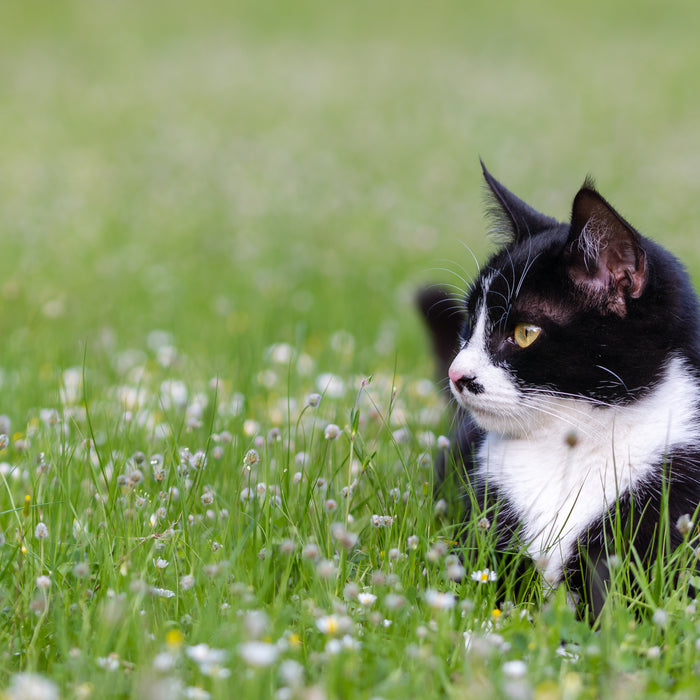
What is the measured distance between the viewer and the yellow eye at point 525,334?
2533 millimetres

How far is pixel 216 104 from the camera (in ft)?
47.9

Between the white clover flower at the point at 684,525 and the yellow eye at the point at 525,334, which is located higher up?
the yellow eye at the point at 525,334

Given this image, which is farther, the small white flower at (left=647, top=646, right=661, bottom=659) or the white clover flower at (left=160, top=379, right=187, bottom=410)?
the white clover flower at (left=160, top=379, right=187, bottom=410)

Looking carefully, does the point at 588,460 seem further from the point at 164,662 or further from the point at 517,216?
the point at 164,662

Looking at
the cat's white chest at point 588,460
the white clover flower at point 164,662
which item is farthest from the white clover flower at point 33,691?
the cat's white chest at point 588,460

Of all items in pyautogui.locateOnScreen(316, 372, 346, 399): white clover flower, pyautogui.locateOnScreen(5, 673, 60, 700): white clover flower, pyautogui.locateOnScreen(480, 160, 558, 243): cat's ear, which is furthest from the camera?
pyautogui.locateOnScreen(316, 372, 346, 399): white clover flower

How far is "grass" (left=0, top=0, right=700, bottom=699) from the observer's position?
1.77 m

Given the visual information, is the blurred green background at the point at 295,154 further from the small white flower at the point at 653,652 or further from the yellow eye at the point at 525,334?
the small white flower at the point at 653,652

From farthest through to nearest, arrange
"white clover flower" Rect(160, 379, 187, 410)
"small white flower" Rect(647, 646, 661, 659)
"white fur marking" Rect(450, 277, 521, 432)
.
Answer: "white clover flower" Rect(160, 379, 187, 410) → "white fur marking" Rect(450, 277, 521, 432) → "small white flower" Rect(647, 646, 661, 659)

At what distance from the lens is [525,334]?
257 cm

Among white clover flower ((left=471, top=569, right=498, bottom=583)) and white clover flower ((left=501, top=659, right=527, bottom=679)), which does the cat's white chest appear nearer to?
Result: white clover flower ((left=471, top=569, right=498, bottom=583))

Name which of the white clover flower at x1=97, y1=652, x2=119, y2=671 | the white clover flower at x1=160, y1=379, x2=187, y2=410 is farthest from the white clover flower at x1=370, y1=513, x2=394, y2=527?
the white clover flower at x1=160, y1=379, x2=187, y2=410

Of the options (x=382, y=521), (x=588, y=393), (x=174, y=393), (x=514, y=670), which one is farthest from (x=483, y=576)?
(x=174, y=393)

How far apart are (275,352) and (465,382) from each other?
2.25 m
